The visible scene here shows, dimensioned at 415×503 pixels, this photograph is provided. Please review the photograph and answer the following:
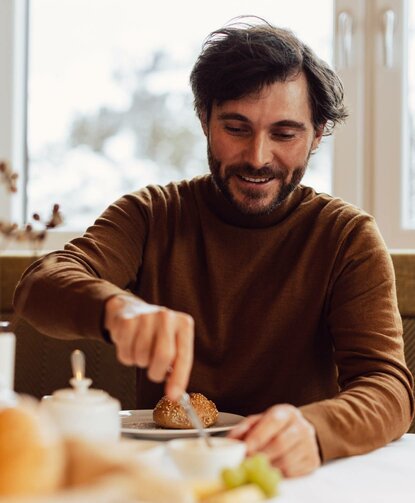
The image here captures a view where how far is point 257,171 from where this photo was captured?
72.4 inches

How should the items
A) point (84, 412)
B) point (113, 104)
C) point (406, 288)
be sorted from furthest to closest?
point (113, 104) < point (406, 288) < point (84, 412)

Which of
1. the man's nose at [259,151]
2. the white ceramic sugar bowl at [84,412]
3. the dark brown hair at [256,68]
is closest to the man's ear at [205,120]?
the dark brown hair at [256,68]

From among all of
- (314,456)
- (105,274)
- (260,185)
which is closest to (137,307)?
(314,456)

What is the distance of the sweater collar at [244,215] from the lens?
1.89 metres

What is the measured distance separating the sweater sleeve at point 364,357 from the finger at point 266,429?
0.07m

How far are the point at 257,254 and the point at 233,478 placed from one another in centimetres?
101

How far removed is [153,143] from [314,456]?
1776 millimetres

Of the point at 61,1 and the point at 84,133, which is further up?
the point at 61,1

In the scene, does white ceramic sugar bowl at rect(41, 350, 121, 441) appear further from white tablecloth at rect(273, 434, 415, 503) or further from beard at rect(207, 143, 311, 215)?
beard at rect(207, 143, 311, 215)

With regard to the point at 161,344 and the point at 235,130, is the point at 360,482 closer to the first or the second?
the point at 161,344

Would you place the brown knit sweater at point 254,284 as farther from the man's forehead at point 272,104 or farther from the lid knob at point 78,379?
the lid knob at point 78,379

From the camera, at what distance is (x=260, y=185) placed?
1.85 metres

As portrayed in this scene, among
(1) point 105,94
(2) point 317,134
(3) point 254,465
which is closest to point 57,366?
(2) point 317,134

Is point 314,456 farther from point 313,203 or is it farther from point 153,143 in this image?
Result: point 153,143
